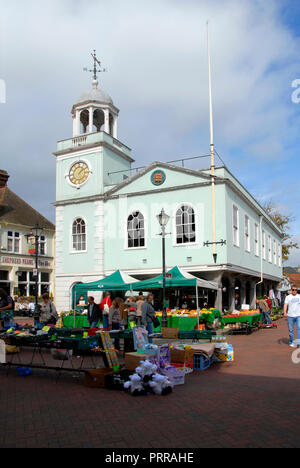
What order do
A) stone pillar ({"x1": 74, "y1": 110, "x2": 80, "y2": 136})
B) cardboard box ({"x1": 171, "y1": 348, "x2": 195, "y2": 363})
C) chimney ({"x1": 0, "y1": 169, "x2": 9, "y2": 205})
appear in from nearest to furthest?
cardboard box ({"x1": 171, "y1": 348, "x2": 195, "y2": 363})
stone pillar ({"x1": 74, "y1": 110, "x2": 80, "y2": 136})
chimney ({"x1": 0, "y1": 169, "x2": 9, "y2": 205})

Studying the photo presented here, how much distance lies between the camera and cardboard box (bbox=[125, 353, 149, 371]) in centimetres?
827

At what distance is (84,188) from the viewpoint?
25.9 m

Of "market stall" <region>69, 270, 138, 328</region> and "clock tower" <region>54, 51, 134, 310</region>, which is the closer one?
"market stall" <region>69, 270, 138, 328</region>

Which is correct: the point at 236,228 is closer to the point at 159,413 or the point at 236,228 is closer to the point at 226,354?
the point at 226,354

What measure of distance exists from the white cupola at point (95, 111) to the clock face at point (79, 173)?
2078 mm

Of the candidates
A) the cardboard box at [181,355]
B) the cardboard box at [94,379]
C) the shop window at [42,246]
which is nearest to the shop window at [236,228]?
the cardboard box at [181,355]

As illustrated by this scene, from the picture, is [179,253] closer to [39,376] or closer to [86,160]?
[86,160]

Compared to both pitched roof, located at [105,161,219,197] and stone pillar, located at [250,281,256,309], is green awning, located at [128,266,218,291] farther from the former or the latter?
stone pillar, located at [250,281,256,309]

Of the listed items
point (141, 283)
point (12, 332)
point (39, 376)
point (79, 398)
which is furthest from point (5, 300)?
point (141, 283)

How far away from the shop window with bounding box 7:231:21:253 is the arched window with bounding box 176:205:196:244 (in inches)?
840

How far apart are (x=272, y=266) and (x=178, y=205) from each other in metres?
14.9

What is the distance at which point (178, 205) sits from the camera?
Answer: 2292cm

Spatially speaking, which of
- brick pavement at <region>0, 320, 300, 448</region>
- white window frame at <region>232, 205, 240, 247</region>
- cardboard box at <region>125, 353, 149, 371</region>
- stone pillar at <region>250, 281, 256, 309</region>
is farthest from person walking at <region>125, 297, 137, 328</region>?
stone pillar at <region>250, 281, 256, 309</region>

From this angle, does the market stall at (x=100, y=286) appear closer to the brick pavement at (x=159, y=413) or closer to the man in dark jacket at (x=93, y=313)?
the man in dark jacket at (x=93, y=313)
